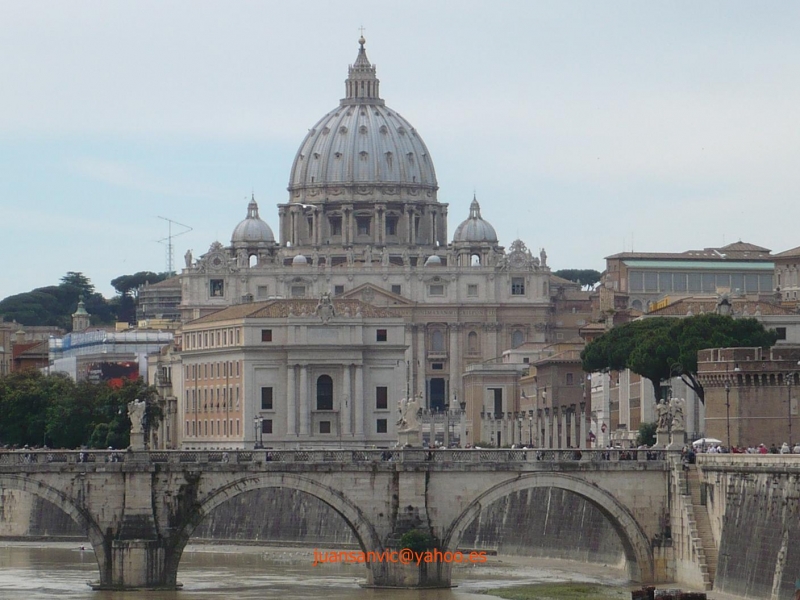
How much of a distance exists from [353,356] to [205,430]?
37.5 feet

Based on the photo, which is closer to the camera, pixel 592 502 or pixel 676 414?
pixel 592 502

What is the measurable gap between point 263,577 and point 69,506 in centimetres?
1080

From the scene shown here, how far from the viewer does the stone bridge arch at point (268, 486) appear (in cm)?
7812

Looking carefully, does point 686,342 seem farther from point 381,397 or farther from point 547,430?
point 381,397

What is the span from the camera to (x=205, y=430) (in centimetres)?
15075

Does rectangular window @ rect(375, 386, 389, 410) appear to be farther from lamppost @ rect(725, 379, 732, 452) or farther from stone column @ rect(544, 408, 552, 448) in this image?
lamppost @ rect(725, 379, 732, 452)

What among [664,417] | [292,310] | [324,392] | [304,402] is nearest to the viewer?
[664,417]

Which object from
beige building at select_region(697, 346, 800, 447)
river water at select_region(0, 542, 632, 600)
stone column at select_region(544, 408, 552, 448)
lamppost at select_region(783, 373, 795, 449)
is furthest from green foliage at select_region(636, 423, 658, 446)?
lamppost at select_region(783, 373, 795, 449)

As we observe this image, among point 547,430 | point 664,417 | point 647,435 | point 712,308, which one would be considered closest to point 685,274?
point 712,308

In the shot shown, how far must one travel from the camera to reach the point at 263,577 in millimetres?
87312

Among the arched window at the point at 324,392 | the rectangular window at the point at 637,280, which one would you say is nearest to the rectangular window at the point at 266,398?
the arched window at the point at 324,392

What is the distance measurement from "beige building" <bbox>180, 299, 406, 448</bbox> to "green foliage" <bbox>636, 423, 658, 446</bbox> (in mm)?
33668

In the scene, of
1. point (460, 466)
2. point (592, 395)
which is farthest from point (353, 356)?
point (460, 466)

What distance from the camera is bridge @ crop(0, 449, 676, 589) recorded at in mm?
77750
